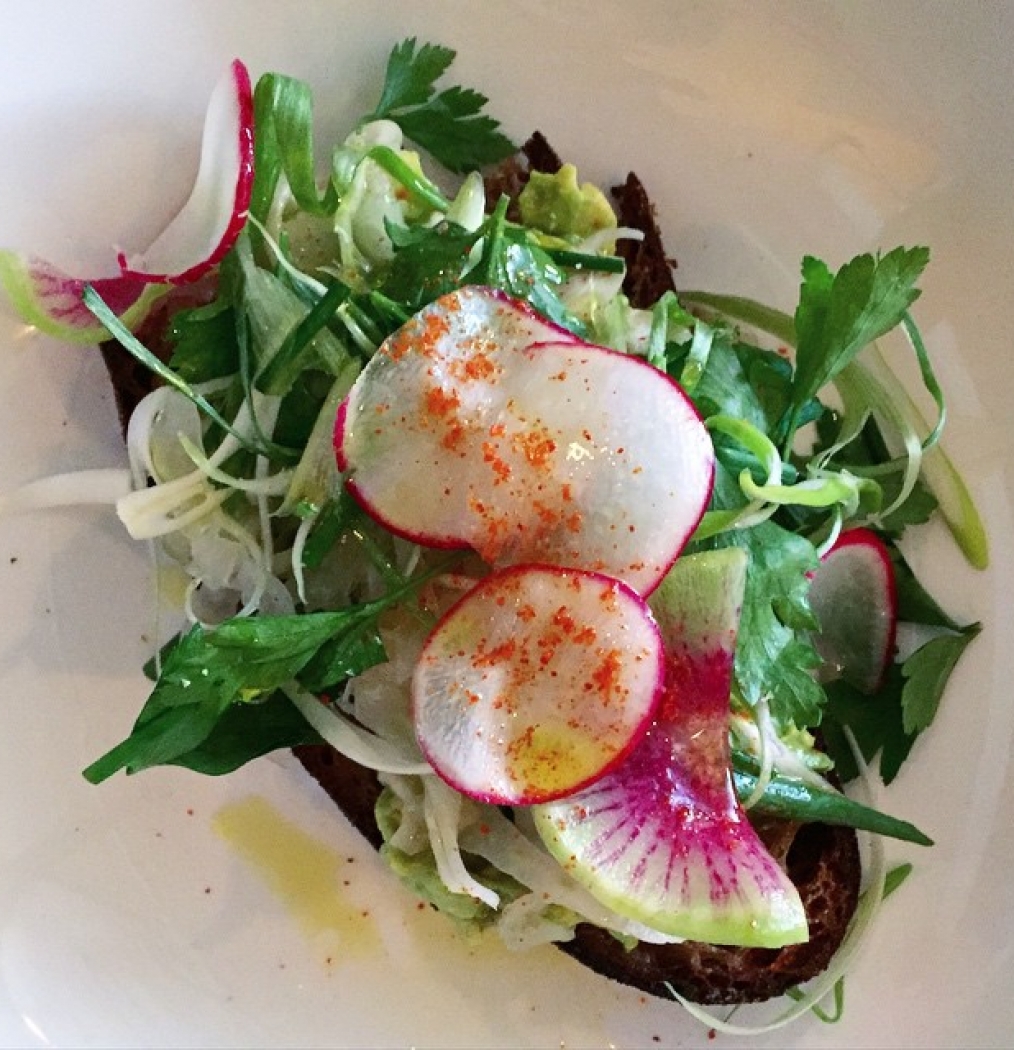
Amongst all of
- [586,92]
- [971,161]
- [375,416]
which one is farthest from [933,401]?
[375,416]

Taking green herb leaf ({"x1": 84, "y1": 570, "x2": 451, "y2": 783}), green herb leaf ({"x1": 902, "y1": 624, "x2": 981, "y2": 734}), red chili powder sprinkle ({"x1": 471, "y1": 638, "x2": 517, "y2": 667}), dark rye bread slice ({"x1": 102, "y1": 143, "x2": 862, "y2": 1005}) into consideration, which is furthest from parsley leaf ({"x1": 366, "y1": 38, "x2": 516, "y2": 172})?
green herb leaf ({"x1": 902, "y1": 624, "x2": 981, "y2": 734})

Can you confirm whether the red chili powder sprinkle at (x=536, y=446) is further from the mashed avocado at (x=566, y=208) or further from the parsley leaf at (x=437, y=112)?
the parsley leaf at (x=437, y=112)

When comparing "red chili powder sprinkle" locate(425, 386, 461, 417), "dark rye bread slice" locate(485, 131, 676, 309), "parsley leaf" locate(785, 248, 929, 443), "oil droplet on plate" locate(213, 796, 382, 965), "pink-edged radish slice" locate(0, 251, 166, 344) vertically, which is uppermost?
"parsley leaf" locate(785, 248, 929, 443)

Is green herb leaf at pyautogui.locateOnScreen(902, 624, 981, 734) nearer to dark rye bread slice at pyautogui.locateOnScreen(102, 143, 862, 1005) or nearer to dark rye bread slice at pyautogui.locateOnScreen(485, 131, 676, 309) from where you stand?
dark rye bread slice at pyautogui.locateOnScreen(102, 143, 862, 1005)

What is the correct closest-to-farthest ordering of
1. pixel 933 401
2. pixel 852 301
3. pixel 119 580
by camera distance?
pixel 852 301 < pixel 119 580 < pixel 933 401

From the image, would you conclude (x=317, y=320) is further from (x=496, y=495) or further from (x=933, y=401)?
(x=933, y=401)

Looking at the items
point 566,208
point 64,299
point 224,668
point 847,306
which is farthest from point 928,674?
point 64,299

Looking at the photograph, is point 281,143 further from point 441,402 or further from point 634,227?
point 634,227
